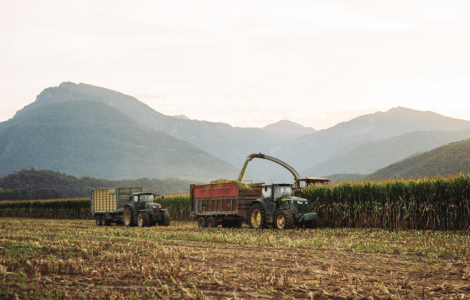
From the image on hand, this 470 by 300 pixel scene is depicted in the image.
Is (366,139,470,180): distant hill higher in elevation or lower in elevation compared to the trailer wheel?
higher

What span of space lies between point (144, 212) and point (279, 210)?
9679 millimetres

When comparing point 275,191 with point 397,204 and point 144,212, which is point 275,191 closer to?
point 397,204

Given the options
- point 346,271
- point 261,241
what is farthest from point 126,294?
point 261,241

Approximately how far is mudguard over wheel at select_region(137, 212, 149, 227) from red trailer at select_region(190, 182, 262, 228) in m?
2.88

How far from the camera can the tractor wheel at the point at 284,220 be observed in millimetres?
20344

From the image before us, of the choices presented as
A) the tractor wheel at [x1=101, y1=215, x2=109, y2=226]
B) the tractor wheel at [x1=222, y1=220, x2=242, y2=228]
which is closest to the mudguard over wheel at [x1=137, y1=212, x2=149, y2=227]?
the tractor wheel at [x1=101, y1=215, x2=109, y2=226]

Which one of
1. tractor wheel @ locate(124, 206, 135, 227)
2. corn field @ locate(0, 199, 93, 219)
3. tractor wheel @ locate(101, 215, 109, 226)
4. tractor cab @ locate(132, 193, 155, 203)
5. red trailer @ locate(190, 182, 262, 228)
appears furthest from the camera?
corn field @ locate(0, 199, 93, 219)

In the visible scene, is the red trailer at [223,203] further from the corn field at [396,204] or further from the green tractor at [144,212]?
the corn field at [396,204]

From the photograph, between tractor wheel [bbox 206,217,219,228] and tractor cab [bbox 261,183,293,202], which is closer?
tractor cab [bbox 261,183,293,202]

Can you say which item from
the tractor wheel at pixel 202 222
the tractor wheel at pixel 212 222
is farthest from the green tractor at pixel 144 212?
the tractor wheel at pixel 212 222

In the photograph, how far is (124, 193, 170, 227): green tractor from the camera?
27203 millimetres

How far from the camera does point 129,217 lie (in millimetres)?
29375

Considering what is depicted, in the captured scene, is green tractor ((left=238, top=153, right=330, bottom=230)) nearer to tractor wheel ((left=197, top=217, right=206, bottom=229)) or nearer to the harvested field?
tractor wheel ((left=197, top=217, right=206, bottom=229))

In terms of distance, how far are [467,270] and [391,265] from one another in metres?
1.76
